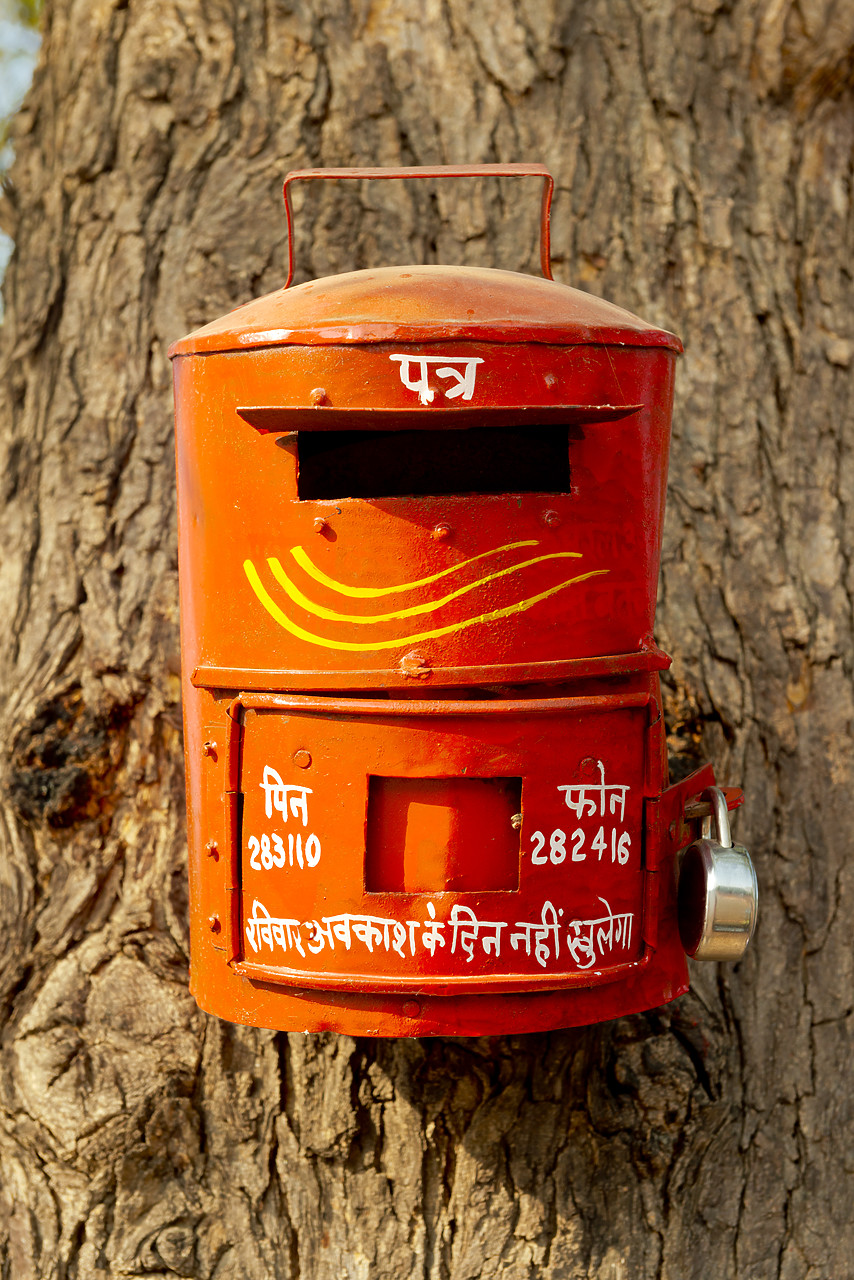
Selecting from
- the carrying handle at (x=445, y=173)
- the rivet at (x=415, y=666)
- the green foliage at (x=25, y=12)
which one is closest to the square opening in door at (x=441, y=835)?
the rivet at (x=415, y=666)

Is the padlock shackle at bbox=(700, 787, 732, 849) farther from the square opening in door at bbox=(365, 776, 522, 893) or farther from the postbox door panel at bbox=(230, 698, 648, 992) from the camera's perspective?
the square opening in door at bbox=(365, 776, 522, 893)

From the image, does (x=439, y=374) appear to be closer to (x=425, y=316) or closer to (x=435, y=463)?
(x=425, y=316)

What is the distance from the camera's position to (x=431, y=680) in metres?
1.75

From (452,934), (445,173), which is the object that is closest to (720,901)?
(452,934)

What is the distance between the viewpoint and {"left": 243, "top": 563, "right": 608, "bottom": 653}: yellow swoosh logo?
1765 millimetres

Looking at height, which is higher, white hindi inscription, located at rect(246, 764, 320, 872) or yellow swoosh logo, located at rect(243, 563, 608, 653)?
yellow swoosh logo, located at rect(243, 563, 608, 653)

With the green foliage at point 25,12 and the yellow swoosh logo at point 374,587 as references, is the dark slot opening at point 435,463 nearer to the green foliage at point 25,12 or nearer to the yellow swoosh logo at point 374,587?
the yellow swoosh logo at point 374,587

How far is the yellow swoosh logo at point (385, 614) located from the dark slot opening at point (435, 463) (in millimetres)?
344

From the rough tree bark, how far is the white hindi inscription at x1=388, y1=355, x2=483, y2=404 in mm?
1107

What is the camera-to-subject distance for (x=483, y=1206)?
2436 millimetres

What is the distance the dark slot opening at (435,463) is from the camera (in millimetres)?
2139

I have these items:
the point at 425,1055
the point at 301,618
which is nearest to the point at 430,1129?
the point at 425,1055

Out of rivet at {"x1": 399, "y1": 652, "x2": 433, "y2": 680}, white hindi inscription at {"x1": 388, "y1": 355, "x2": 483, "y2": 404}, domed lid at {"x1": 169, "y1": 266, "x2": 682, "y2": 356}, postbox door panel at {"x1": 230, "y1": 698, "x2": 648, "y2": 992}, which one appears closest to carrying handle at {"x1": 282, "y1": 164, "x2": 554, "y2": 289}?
domed lid at {"x1": 169, "y1": 266, "x2": 682, "y2": 356}

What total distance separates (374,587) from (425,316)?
428 millimetres
